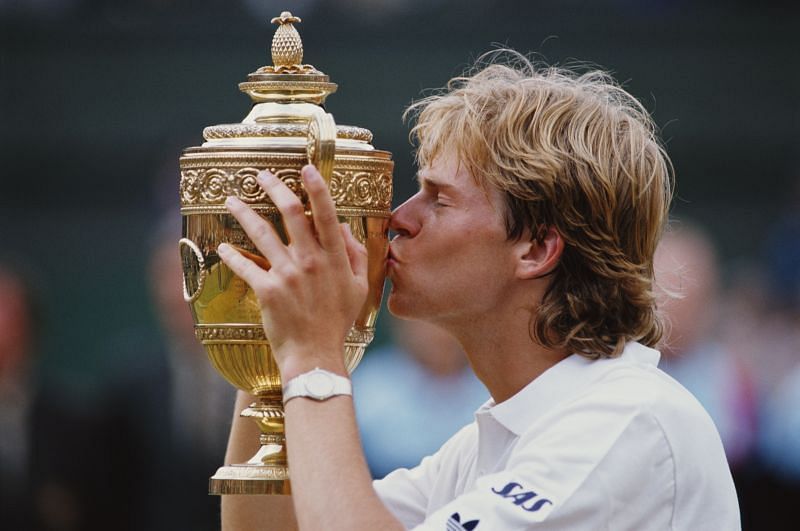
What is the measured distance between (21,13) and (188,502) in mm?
4619

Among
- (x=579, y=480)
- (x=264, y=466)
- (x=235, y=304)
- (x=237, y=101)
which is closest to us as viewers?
(x=579, y=480)

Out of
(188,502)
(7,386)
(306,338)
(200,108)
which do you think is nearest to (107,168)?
(200,108)

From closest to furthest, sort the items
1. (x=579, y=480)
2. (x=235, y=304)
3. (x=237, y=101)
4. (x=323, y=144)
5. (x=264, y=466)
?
(x=579, y=480) < (x=323, y=144) < (x=235, y=304) < (x=264, y=466) < (x=237, y=101)

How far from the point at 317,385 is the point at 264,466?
1.25ft

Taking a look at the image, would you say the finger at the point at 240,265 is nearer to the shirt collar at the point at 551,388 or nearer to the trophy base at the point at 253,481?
the trophy base at the point at 253,481

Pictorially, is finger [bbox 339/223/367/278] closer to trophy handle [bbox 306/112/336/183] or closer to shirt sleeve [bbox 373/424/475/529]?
trophy handle [bbox 306/112/336/183]

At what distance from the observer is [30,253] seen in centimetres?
1009

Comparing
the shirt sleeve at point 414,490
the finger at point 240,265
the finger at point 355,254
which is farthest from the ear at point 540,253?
the finger at point 240,265

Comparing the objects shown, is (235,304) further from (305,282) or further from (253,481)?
(253,481)

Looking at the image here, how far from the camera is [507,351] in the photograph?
3.15 m

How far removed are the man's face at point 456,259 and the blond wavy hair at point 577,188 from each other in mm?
36

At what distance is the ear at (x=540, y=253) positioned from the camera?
3127mm

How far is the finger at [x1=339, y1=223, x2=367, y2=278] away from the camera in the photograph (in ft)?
9.57

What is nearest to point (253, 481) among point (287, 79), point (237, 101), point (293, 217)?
point (293, 217)
